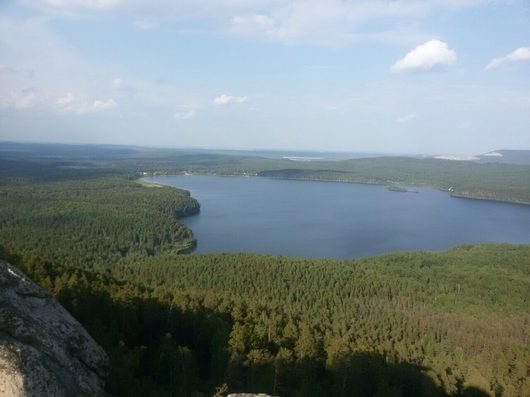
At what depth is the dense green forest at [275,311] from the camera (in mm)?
11352

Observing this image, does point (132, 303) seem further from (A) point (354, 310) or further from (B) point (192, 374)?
(A) point (354, 310)

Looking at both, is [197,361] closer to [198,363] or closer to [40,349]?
[198,363]

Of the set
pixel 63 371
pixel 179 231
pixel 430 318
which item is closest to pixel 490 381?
pixel 430 318

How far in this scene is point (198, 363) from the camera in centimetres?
1226

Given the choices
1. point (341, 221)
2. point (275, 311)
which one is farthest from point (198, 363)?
point (341, 221)

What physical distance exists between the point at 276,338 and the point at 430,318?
12.5 m

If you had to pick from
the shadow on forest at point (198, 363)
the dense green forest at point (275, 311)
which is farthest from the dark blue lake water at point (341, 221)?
the shadow on forest at point (198, 363)

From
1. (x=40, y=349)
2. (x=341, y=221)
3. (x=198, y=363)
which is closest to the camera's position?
(x=40, y=349)

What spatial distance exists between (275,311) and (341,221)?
4144cm

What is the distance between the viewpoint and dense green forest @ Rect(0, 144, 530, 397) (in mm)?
11352

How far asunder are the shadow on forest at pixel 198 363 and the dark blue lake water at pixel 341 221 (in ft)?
94.6

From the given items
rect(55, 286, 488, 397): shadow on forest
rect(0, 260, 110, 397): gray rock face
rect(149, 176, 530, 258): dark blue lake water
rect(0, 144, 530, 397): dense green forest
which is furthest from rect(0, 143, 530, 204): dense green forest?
rect(0, 260, 110, 397): gray rock face

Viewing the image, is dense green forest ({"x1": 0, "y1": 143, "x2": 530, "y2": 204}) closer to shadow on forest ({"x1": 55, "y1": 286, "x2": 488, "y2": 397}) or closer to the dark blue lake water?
the dark blue lake water

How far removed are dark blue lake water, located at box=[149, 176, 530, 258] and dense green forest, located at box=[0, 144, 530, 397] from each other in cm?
657
